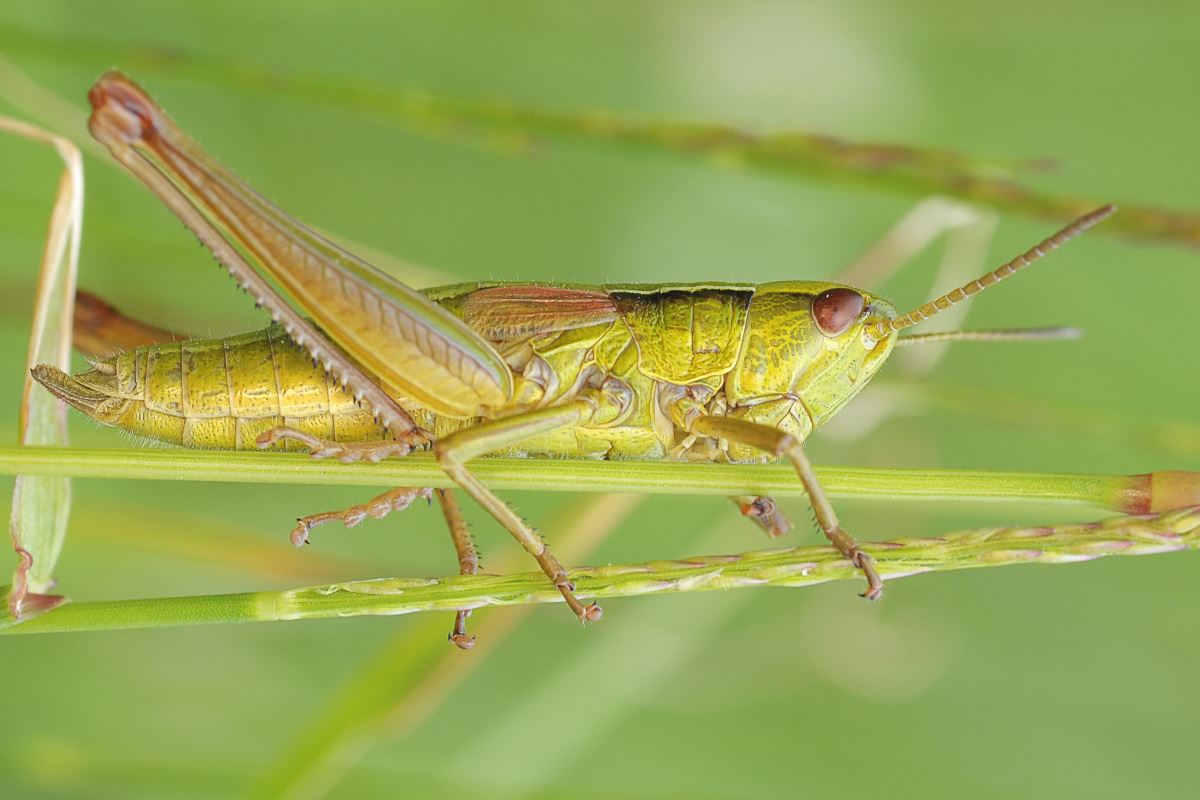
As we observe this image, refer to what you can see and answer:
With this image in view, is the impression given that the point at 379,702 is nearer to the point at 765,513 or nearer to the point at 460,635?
the point at 460,635

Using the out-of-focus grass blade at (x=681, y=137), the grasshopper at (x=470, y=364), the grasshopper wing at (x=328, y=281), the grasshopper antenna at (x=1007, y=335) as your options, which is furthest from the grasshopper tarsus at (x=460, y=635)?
the grasshopper antenna at (x=1007, y=335)

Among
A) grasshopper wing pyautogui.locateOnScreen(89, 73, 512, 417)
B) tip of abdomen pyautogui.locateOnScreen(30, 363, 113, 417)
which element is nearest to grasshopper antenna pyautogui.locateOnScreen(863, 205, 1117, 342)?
grasshopper wing pyautogui.locateOnScreen(89, 73, 512, 417)

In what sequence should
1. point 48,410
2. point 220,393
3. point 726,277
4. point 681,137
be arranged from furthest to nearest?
point 726,277
point 681,137
point 220,393
point 48,410

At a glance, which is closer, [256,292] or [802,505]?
[256,292]

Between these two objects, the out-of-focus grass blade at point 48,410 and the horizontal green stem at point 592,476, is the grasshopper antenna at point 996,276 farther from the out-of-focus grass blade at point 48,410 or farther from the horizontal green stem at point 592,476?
the out-of-focus grass blade at point 48,410

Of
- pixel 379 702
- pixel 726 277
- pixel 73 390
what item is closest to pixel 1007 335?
pixel 379 702

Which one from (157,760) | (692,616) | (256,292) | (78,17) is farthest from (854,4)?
(157,760)

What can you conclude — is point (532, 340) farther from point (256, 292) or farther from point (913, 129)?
point (913, 129)

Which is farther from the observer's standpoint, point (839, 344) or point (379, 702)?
point (839, 344)
